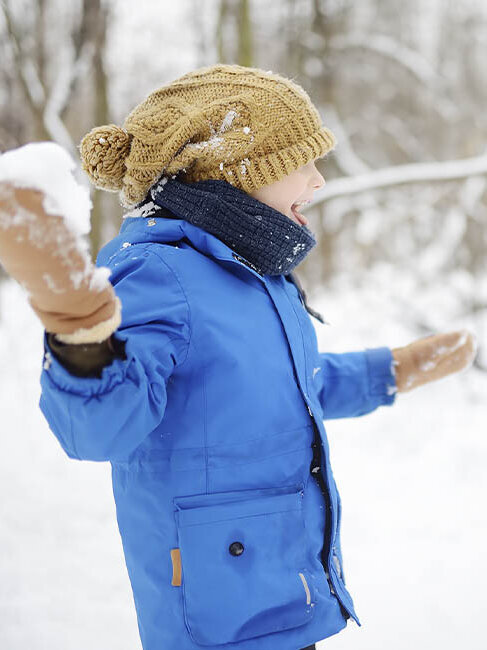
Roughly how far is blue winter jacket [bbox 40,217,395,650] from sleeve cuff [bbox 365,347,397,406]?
574 mm

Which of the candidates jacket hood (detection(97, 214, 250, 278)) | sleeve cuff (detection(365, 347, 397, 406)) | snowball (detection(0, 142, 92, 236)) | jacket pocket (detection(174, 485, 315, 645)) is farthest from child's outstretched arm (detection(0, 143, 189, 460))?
sleeve cuff (detection(365, 347, 397, 406))

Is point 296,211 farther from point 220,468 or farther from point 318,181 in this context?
point 220,468

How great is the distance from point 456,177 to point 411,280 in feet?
15.6

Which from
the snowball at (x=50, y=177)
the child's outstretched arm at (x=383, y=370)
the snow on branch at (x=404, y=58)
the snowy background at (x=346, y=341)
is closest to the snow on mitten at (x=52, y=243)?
the snowball at (x=50, y=177)

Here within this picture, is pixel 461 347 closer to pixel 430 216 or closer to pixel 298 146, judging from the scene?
pixel 298 146

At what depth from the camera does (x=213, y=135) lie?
137cm

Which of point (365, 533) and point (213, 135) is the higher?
point (213, 135)

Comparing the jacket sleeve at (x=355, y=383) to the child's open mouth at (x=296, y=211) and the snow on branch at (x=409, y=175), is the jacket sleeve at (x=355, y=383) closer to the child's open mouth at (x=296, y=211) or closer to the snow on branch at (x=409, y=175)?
the child's open mouth at (x=296, y=211)

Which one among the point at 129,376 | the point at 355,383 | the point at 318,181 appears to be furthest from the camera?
the point at 355,383

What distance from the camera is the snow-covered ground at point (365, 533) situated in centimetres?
256

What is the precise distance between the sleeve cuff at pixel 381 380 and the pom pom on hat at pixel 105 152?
1.00 meters

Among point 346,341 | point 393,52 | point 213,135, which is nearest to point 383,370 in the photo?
point 213,135

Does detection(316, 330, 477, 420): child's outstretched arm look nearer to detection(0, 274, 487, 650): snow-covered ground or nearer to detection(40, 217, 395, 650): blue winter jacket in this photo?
detection(40, 217, 395, 650): blue winter jacket

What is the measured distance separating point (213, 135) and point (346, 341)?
5711 mm
